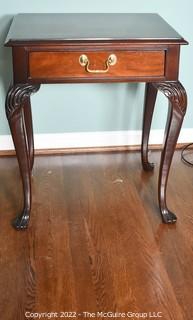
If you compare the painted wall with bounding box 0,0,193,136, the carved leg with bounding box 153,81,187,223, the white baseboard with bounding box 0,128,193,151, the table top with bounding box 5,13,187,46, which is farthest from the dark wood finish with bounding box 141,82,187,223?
the white baseboard with bounding box 0,128,193,151

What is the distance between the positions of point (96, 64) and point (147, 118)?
21.4 inches

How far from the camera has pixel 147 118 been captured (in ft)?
6.49

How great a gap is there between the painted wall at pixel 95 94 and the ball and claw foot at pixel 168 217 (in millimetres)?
589

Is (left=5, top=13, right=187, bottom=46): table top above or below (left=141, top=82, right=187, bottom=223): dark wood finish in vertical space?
above

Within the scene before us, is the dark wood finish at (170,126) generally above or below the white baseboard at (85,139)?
above

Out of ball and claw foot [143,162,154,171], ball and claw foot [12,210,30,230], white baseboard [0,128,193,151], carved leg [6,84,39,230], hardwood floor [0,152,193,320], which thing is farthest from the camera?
white baseboard [0,128,193,151]

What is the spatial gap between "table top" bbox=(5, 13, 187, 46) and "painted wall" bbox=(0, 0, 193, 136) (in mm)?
106

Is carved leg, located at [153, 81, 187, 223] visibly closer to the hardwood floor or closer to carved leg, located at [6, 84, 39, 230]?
the hardwood floor

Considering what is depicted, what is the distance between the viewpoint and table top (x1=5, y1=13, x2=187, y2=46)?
4.81 ft

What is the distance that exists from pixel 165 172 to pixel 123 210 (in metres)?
0.24

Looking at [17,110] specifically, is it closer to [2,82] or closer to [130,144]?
[2,82]

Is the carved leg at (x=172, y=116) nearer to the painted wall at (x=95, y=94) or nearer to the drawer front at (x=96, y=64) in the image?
the drawer front at (x=96, y=64)

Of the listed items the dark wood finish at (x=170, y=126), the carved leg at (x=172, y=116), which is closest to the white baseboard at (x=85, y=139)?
the dark wood finish at (x=170, y=126)

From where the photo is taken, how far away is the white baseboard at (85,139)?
7.16 ft
